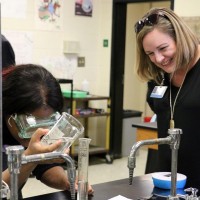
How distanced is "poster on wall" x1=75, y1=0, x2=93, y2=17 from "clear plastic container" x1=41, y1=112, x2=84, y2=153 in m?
3.83

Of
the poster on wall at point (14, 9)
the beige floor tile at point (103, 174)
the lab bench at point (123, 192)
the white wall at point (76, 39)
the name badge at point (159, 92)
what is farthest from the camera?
the white wall at point (76, 39)

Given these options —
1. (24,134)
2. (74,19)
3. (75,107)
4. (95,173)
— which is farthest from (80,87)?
(24,134)

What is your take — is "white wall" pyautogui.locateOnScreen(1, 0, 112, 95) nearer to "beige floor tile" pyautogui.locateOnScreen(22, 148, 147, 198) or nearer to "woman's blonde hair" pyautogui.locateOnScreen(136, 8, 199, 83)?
"beige floor tile" pyautogui.locateOnScreen(22, 148, 147, 198)

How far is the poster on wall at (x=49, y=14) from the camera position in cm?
459

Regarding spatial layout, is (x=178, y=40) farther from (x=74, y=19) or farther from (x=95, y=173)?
(x=74, y=19)

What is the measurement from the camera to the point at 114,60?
16.9 feet

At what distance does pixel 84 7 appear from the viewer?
5012 millimetres

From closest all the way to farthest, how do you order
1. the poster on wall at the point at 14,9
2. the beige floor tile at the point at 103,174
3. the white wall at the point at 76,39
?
the beige floor tile at the point at 103,174 → the poster on wall at the point at 14,9 → the white wall at the point at 76,39

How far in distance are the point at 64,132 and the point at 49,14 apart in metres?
3.60

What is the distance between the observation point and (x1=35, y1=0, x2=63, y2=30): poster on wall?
459cm

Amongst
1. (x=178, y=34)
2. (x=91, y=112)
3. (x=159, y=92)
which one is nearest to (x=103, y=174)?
(x=91, y=112)

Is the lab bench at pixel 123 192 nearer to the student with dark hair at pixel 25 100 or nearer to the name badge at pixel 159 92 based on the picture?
the student with dark hair at pixel 25 100

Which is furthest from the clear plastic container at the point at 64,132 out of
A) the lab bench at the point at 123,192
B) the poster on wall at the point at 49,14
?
the poster on wall at the point at 49,14

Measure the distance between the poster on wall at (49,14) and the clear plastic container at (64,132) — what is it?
11.4 feet
